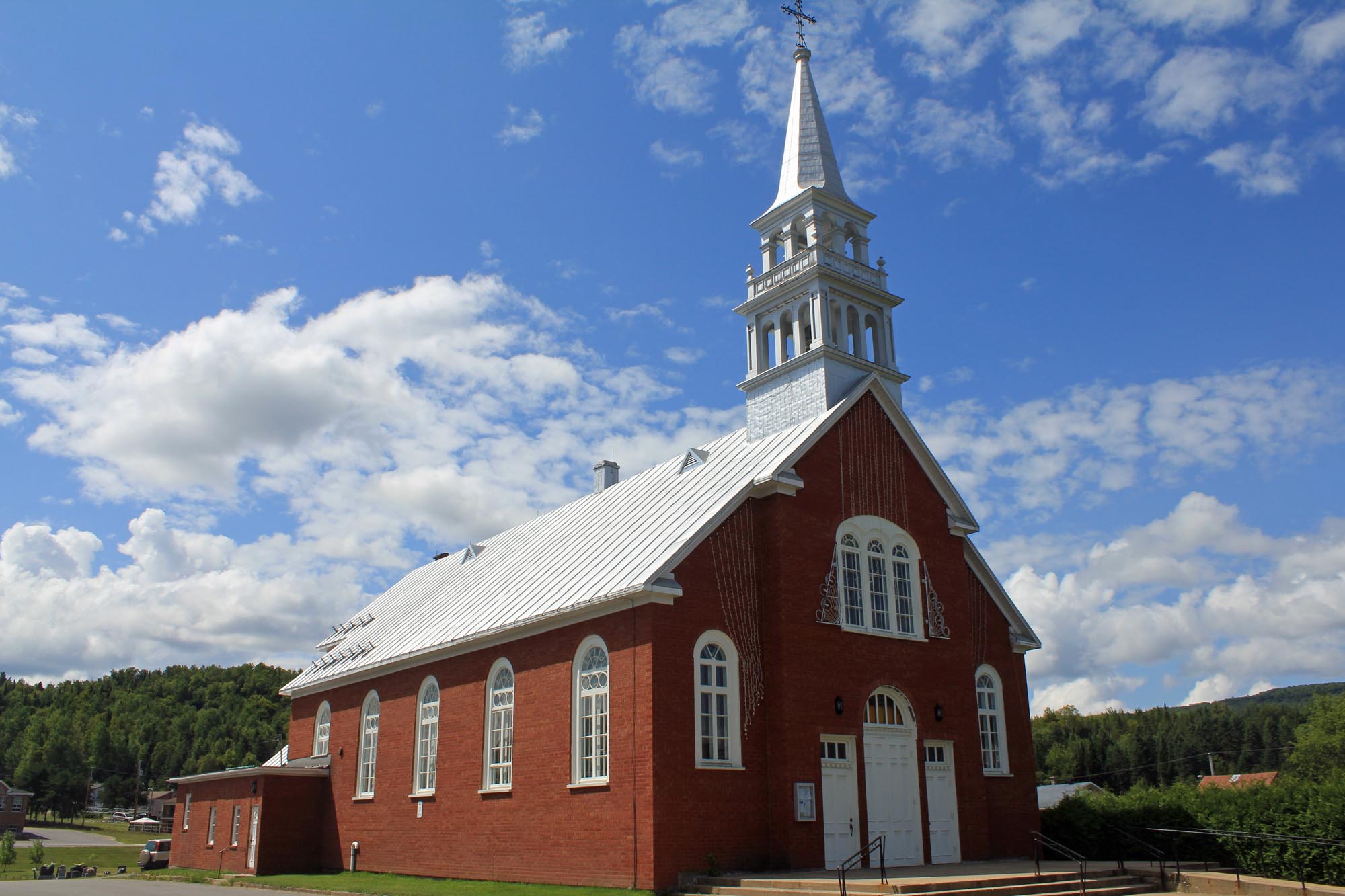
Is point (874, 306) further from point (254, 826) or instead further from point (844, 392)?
point (254, 826)

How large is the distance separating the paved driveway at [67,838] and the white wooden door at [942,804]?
62254mm

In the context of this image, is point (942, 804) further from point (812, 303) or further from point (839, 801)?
point (812, 303)

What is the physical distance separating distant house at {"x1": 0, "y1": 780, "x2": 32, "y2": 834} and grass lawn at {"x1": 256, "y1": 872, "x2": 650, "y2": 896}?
85.3 meters

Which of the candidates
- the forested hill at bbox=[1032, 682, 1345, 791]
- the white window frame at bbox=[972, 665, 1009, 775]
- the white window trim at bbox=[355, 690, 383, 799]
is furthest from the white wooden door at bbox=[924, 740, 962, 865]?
the forested hill at bbox=[1032, 682, 1345, 791]

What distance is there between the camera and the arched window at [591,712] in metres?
21.3

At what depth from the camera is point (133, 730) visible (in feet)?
395

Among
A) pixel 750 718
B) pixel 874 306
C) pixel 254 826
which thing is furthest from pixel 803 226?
pixel 254 826

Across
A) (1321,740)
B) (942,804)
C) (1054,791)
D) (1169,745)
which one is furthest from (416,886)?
(1169,745)

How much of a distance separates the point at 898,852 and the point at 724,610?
6.88 m

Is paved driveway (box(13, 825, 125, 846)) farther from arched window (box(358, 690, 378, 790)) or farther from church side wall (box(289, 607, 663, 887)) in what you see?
church side wall (box(289, 607, 663, 887))

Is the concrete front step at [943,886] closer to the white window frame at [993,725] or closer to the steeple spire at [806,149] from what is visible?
the white window frame at [993,725]

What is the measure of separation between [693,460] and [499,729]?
8816 millimetres

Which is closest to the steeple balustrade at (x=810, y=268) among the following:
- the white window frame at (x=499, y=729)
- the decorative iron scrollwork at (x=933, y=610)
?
the decorative iron scrollwork at (x=933, y=610)

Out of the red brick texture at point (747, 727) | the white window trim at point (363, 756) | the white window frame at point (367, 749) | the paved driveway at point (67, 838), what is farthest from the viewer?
the paved driveway at point (67, 838)
